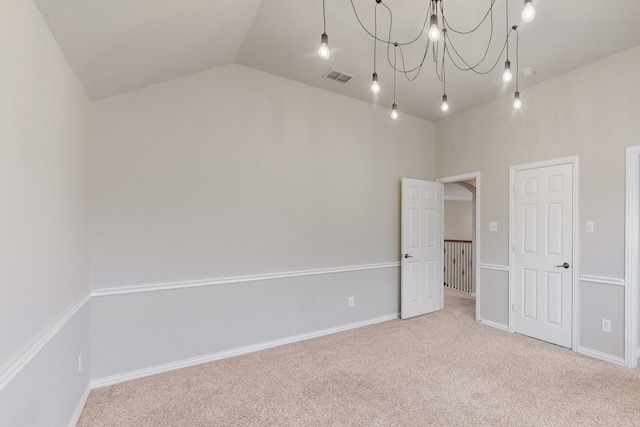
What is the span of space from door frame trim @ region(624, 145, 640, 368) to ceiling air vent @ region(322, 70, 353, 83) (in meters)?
2.85

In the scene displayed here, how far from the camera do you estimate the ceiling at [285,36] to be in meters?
1.83

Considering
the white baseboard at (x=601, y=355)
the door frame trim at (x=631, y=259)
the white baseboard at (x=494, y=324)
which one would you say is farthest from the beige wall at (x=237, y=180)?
the door frame trim at (x=631, y=259)

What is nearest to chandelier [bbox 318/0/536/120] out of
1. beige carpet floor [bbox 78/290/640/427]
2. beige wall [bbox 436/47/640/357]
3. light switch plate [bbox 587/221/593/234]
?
beige wall [bbox 436/47/640/357]

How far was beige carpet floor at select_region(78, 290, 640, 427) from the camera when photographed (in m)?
2.11

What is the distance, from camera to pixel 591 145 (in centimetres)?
311

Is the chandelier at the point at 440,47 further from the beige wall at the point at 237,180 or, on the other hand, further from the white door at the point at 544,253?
the white door at the point at 544,253

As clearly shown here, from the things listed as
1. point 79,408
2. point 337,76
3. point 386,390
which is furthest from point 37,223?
point 337,76

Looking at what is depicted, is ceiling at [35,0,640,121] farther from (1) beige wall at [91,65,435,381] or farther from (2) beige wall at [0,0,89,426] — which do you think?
(1) beige wall at [91,65,435,381]

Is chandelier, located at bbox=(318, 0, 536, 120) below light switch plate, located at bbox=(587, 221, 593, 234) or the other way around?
the other way around

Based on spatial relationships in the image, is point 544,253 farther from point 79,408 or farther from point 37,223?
point 79,408

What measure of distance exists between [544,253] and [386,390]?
8.24 feet

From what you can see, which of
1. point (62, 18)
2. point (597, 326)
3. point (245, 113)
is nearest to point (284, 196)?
point (245, 113)

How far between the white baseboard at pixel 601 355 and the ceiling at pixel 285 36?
9.67 ft

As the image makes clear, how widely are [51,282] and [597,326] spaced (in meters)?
4.59
